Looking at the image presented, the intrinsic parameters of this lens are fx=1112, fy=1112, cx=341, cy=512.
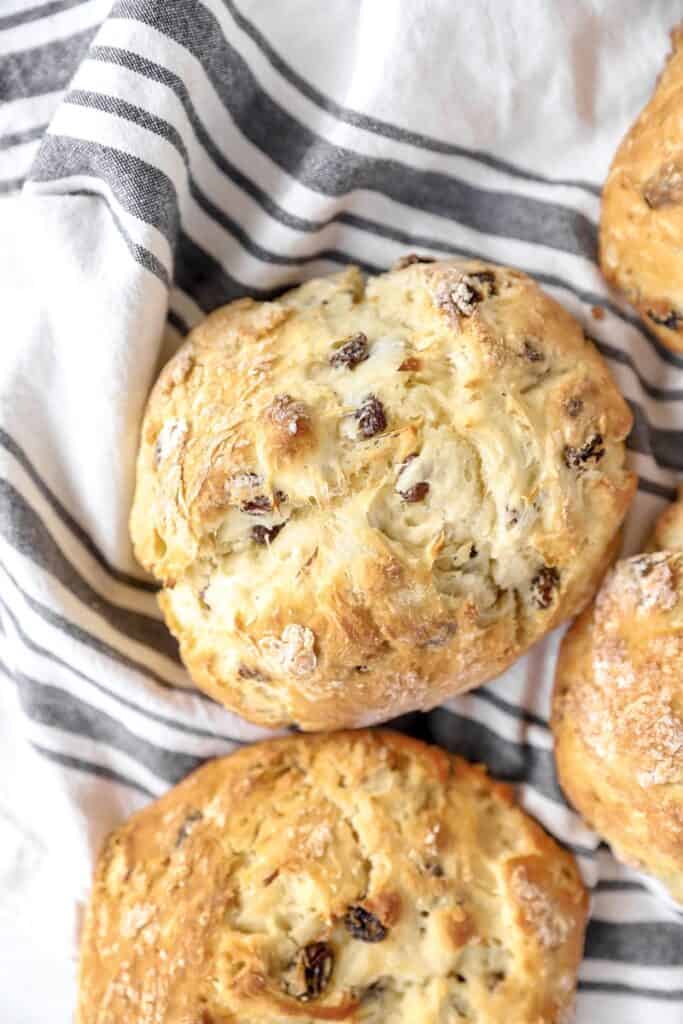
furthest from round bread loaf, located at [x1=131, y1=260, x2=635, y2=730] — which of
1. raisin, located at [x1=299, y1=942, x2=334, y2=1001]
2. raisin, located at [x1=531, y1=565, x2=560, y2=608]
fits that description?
raisin, located at [x1=299, y1=942, x2=334, y2=1001]

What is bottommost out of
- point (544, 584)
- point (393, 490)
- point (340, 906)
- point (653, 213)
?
point (340, 906)

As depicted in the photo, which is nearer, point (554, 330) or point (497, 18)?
point (554, 330)

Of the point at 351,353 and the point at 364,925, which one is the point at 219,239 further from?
the point at 364,925

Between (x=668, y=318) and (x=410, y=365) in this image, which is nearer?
(x=410, y=365)

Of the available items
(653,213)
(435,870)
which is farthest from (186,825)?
(653,213)

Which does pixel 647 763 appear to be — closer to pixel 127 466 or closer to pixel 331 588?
pixel 331 588

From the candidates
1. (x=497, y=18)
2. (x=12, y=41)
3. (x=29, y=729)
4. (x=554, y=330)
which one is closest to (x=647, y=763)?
(x=554, y=330)

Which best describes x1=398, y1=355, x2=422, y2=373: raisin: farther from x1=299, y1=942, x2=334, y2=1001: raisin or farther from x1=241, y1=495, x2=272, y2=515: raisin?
x1=299, y1=942, x2=334, y2=1001: raisin
